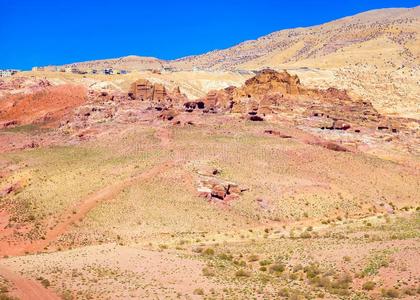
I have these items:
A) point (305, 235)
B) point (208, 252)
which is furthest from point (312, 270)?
point (305, 235)

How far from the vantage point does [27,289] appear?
2480 cm

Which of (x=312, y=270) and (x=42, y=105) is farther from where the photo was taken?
(x=42, y=105)

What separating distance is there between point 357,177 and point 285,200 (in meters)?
9.90

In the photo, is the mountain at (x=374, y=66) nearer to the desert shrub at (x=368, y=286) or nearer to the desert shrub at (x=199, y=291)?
the desert shrub at (x=368, y=286)

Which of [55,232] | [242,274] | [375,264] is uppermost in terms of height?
[375,264]

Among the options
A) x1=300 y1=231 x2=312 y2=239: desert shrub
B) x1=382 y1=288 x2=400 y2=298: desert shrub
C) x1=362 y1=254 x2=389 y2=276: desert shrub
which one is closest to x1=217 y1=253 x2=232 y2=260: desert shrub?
x1=300 y1=231 x2=312 y2=239: desert shrub

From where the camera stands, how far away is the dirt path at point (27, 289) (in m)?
23.7

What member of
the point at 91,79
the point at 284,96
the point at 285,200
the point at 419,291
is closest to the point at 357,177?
the point at 285,200

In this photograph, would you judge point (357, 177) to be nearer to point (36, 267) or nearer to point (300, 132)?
point (300, 132)

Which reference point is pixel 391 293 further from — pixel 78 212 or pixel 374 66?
pixel 374 66

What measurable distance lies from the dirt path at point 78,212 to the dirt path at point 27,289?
11.7m

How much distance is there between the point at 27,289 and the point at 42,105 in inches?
2376

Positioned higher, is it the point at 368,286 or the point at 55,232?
the point at 368,286

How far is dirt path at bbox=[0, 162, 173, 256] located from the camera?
39156 mm
